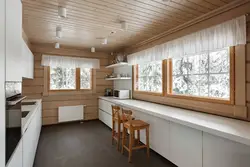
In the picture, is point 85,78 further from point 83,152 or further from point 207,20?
point 207,20

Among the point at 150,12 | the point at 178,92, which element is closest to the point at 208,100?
the point at 178,92

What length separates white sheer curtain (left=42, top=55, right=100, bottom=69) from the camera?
426 cm

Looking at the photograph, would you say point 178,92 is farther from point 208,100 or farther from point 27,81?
point 27,81

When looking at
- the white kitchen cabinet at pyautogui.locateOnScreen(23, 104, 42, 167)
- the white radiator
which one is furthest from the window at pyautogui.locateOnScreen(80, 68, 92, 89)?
the white kitchen cabinet at pyautogui.locateOnScreen(23, 104, 42, 167)

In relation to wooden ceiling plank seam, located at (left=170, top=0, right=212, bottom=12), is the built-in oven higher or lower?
lower

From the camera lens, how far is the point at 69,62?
15.0ft

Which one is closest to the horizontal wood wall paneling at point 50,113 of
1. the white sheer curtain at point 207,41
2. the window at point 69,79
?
the window at point 69,79

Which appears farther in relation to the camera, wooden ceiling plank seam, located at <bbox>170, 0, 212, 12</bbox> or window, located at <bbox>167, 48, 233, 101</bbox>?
window, located at <bbox>167, 48, 233, 101</bbox>

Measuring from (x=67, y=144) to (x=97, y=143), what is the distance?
25.2 inches

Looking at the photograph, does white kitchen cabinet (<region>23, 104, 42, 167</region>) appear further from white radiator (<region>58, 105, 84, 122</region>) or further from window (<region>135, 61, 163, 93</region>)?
window (<region>135, 61, 163, 93</region>)

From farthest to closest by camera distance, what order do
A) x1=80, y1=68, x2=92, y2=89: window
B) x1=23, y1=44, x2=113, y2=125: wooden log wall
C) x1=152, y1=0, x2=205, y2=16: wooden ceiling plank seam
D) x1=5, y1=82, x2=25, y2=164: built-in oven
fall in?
x1=80, y1=68, x2=92, y2=89: window
x1=23, y1=44, x2=113, y2=125: wooden log wall
x1=152, y1=0, x2=205, y2=16: wooden ceiling plank seam
x1=5, y1=82, x2=25, y2=164: built-in oven

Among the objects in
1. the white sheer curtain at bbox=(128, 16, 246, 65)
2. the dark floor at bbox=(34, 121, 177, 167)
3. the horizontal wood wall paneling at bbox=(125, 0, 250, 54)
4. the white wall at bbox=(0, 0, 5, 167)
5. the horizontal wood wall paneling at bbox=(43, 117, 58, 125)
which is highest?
the horizontal wood wall paneling at bbox=(125, 0, 250, 54)

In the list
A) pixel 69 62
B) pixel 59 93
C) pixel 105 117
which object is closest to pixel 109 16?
pixel 69 62

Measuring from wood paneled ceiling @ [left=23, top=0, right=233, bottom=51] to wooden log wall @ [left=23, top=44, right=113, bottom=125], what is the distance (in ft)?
3.77
